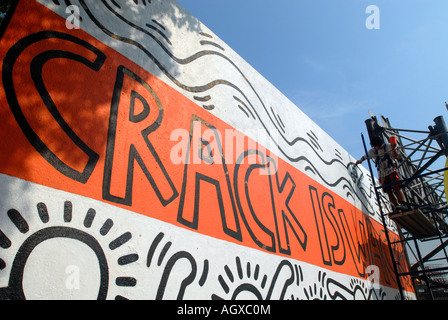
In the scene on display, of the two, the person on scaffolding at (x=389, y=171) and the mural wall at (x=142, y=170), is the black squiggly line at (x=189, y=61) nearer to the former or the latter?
the mural wall at (x=142, y=170)

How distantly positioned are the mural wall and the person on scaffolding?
2143 millimetres

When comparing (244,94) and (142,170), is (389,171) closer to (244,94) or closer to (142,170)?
(244,94)

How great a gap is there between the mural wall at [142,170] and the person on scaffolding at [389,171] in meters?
2.14

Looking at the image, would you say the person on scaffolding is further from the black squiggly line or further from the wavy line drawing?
the black squiggly line

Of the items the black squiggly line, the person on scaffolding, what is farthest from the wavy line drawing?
the person on scaffolding

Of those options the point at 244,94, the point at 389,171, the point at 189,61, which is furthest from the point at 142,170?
the point at 389,171

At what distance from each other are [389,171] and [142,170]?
18.4 ft

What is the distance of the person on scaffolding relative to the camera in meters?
6.34

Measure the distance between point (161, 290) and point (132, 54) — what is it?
2315mm

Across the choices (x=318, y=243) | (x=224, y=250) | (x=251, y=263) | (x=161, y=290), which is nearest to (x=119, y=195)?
(x=161, y=290)

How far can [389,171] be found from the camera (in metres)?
6.49

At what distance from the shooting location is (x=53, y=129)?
90.9 inches

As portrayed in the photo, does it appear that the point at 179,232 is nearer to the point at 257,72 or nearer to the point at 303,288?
the point at 303,288

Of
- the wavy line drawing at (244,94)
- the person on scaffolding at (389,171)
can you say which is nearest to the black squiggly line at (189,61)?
the wavy line drawing at (244,94)
